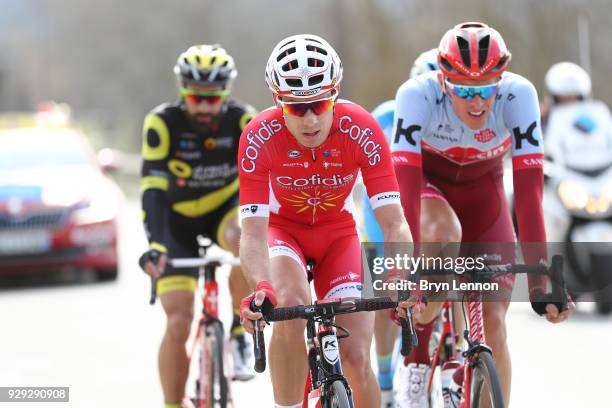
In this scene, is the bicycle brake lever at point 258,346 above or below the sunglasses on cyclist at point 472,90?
below

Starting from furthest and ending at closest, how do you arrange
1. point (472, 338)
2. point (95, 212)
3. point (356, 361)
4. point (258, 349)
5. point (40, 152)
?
point (40, 152) → point (95, 212) → point (472, 338) → point (356, 361) → point (258, 349)

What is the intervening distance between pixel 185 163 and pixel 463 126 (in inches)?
79.6

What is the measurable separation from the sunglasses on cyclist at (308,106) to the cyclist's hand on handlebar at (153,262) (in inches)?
68.5

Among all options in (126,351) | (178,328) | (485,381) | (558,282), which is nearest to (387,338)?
(178,328)

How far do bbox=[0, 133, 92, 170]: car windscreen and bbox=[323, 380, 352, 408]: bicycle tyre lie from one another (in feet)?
36.3

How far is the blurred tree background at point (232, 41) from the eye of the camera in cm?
2228

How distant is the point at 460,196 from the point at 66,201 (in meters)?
8.71

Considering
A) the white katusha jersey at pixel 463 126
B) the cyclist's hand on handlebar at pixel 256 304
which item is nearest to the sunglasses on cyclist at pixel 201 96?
the white katusha jersey at pixel 463 126

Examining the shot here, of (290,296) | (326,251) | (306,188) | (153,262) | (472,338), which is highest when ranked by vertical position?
(306,188)

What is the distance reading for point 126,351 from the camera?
10.8 meters

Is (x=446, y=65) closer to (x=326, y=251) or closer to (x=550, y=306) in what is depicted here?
(x=326, y=251)

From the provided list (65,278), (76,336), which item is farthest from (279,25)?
(76,336)

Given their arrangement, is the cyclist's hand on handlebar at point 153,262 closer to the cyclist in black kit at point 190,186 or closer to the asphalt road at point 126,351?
the cyclist in black kit at point 190,186

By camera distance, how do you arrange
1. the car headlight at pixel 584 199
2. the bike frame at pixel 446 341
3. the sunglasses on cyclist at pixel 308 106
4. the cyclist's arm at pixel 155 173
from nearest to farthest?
the sunglasses on cyclist at pixel 308 106
the bike frame at pixel 446 341
the cyclist's arm at pixel 155 173
the car headlight at pixel 584 199
